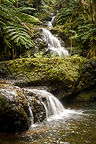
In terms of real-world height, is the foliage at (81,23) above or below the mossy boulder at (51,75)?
above

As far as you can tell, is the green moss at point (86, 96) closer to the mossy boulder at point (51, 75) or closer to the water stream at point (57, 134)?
the mossy boulder at point (51, 75)

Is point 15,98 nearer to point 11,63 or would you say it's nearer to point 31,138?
point 31,138

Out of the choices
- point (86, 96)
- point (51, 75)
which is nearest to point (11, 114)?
point (51, 75)

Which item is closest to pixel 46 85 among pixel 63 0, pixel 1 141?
pixel 1 141

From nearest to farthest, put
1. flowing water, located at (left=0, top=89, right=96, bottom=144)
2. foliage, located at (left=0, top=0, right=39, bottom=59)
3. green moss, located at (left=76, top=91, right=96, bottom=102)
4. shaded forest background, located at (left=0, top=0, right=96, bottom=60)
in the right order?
1. flowing water, located at (left=0, top=89, right=96, bottom=144)
2. green moss, located at (left=76, top=91, right=96, bottom=102)
3. foliage, located at (left=0, top=0, right=39, bottom=59)
4. shaded forest background, located at (left=0, top=0, right=96, bottom=60)

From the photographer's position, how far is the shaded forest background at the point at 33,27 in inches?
303

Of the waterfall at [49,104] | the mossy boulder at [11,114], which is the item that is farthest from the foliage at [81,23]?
the mossy boulder at [11,114]

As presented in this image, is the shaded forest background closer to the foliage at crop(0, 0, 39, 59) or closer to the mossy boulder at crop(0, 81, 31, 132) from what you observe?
the foliage at crop(0, 0, 39, 59)

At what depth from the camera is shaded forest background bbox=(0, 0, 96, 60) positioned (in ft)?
25.2

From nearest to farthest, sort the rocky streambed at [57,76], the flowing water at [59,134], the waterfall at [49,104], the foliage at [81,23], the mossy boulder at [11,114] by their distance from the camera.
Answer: the flowing water at [59,134], the mossy boulder at [11,114], the waterfall at [49,104], the rocky streambed at [57,76], the foliage at [81,23]

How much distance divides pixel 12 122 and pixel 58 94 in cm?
350

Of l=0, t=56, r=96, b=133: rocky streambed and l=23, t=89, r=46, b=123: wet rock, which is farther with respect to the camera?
l=0, t=56, r=96, b=133: rocky streambed

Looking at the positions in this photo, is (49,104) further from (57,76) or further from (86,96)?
(86,96)

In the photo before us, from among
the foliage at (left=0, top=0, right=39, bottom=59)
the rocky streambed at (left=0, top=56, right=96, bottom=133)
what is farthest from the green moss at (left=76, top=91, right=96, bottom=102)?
the foliage at (left=0, top=0, right=39, bottom=59)
